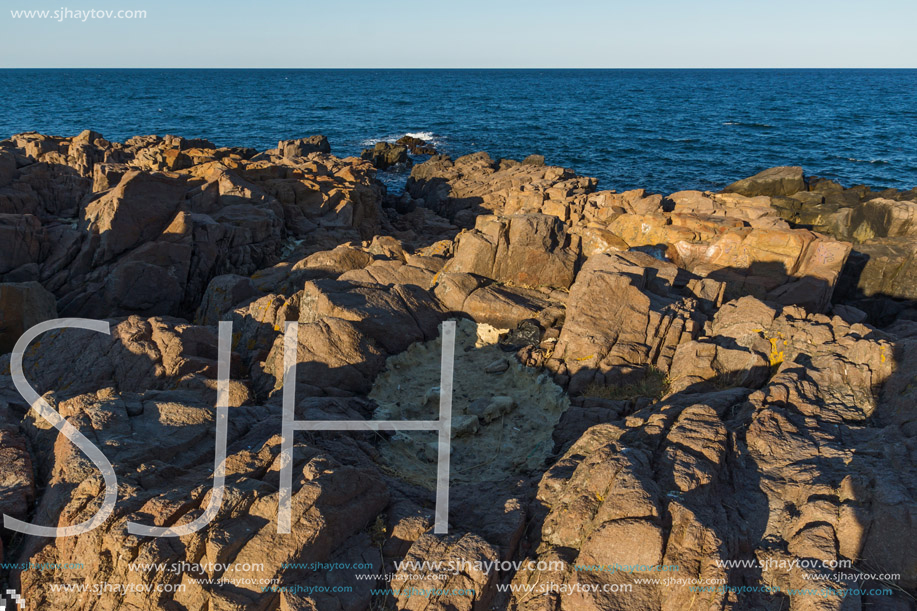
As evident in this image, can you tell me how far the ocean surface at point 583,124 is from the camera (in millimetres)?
46000

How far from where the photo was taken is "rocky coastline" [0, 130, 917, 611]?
5410 mm

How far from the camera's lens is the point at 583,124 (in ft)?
233

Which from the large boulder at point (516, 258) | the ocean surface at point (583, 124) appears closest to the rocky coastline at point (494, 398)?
the large boulder at point (516, 258)

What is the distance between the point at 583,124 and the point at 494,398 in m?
67.0

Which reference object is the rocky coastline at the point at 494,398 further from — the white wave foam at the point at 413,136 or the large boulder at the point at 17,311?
the white wave foam at the point at 413,136

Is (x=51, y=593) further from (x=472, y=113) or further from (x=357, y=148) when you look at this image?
(x=472, y=113)

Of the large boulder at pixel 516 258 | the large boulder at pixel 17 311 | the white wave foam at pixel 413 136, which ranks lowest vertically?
the large boulder at pixel 17 311

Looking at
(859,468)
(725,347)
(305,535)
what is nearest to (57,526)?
(305,535)
